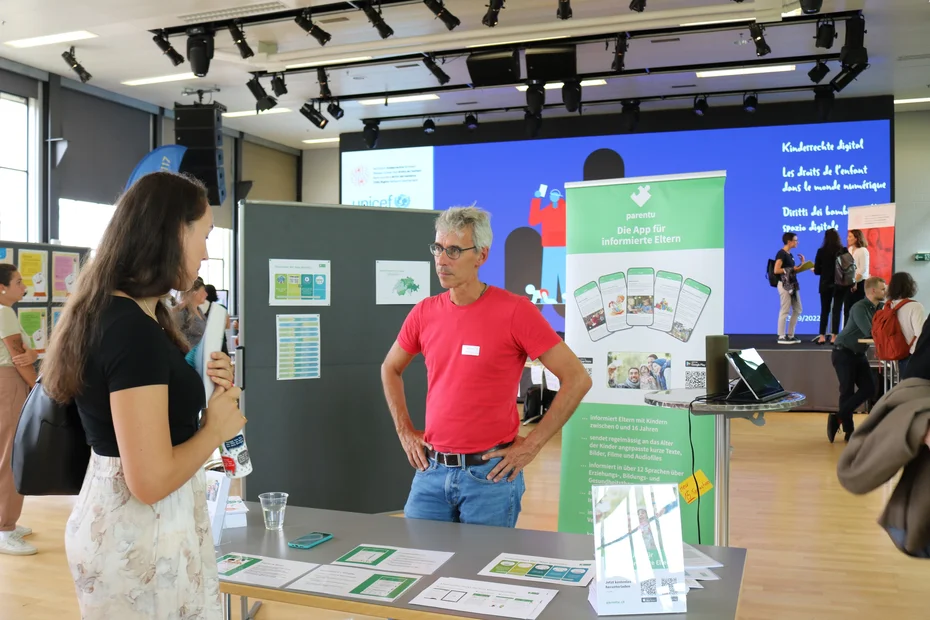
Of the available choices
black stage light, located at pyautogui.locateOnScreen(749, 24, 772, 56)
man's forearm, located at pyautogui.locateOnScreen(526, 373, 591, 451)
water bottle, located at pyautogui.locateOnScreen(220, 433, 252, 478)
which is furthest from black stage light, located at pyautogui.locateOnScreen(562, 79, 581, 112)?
water bottle, located at pyautogui.locateOnScreen(220, 433, 252, 478)

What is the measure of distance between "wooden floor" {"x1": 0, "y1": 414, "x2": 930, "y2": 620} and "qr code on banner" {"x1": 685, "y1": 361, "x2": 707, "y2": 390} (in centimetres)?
105

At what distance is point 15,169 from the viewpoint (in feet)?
30.1

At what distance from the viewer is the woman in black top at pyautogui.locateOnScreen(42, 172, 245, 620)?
131cm

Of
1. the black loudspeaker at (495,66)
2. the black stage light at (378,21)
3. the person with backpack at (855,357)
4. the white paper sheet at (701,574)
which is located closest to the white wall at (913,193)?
the person with backpack at (855,357)

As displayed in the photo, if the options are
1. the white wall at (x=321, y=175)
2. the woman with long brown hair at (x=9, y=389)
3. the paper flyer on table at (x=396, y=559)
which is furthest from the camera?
the white wall at (x=321, y=175)

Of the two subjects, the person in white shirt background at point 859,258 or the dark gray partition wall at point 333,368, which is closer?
the dark gray partition wall at point 333,368

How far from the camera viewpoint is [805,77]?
9.67m

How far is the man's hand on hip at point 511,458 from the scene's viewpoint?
2457mm

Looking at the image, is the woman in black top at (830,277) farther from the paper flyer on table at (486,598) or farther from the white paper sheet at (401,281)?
the paper flyer on table at (486,598)

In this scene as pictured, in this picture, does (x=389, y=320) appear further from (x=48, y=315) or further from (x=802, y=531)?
(x=48, y=315)

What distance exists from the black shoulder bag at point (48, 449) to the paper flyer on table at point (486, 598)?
2.46 feet

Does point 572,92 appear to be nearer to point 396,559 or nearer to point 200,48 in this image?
point 200,48

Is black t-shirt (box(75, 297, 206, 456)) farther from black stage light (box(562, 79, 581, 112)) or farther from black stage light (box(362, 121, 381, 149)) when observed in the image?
black stage light (box(362, 121, 381, 149))

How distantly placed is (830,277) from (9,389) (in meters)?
9.15
